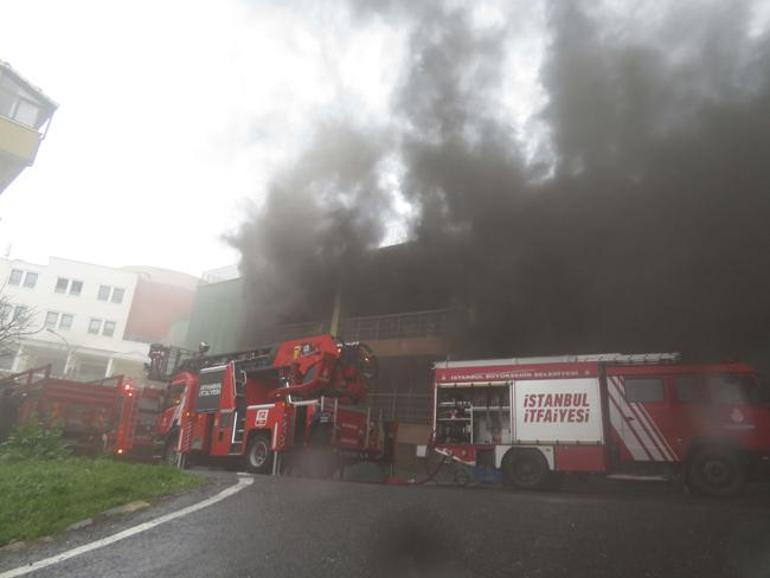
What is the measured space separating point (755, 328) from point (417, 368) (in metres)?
8.74

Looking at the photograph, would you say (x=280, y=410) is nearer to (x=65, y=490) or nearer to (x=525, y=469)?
(x=65, y=490)

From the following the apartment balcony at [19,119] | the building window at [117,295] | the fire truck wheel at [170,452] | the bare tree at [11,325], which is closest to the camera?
the fire truck wheel at [170,452]

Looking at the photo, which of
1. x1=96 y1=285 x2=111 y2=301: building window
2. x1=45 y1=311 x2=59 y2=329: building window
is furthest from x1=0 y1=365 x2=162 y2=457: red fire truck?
x1=96 y1=285 x2=111 y2=301: building window

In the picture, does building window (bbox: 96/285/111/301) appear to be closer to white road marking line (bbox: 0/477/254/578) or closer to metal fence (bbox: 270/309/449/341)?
metal fence (bbox: 270/309/449/341)

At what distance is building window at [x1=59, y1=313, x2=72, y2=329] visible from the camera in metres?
39.0

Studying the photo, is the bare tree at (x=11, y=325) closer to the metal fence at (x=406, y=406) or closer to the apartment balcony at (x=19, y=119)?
the metal fence at (x=406, y=406)

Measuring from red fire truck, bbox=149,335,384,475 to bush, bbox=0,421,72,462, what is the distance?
10.8 feet

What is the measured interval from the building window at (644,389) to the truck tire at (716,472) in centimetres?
107

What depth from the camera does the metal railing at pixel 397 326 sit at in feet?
53.1

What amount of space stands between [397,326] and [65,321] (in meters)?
32.9

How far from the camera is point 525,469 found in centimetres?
959

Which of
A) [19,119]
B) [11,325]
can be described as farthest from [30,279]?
[11,325]

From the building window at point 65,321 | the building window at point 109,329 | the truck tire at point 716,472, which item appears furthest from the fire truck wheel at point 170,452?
the building window at point 65,321

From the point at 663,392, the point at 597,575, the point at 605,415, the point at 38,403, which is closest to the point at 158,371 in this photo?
the point at 38,403
